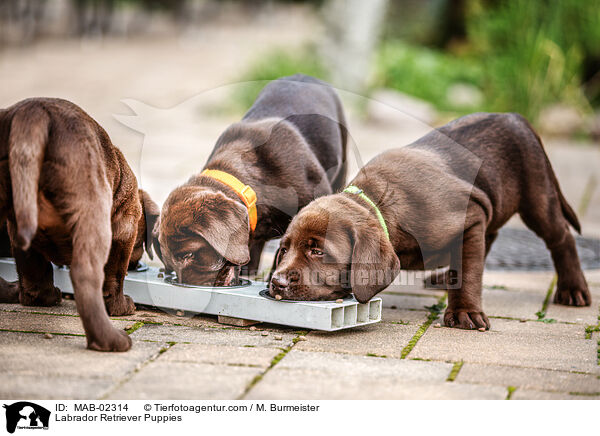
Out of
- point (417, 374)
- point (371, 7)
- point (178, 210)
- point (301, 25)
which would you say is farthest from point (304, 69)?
point (301, 25)

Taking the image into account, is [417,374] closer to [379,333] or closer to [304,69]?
[379,333]

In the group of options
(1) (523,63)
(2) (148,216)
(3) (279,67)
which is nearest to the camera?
(2) (148,216)

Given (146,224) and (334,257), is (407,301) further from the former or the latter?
(146,224)

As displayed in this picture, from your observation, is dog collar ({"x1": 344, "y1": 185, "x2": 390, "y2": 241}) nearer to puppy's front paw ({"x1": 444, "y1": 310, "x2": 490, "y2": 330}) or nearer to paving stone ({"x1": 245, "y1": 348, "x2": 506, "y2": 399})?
puppy's front paw ({"x1": 444, "y1": 310, "x2": 490, "y2": 330})

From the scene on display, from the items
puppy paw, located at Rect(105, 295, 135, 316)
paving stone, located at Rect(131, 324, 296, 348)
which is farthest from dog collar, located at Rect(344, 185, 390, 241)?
puppy paw, located at Rect(105, 295, 135, 316)

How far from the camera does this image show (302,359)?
3764mm

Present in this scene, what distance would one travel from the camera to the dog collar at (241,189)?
461 cm

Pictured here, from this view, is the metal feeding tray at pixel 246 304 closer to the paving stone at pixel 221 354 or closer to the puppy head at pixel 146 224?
the puppy head at pixel 146 224

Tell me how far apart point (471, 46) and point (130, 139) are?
14.5 meters

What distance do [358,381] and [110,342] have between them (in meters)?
1.13

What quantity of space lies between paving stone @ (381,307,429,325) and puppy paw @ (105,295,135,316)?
4.72ft

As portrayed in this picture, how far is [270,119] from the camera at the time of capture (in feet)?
17.6

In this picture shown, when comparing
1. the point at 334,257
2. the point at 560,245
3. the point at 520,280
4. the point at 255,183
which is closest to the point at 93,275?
the point at 334,257

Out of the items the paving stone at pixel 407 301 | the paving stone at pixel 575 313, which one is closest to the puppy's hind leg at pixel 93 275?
the paving stone at pixel 407 301
